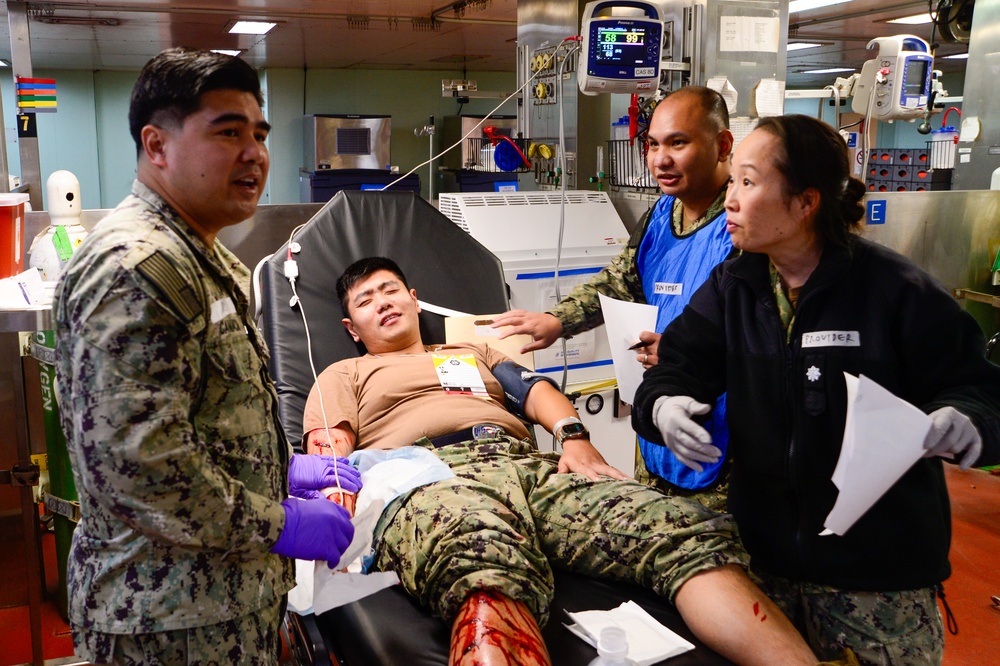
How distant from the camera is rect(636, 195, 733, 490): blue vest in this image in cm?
199

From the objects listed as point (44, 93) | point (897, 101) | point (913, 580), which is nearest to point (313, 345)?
point (913, 580)

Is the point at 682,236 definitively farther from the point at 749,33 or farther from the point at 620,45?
the point at 749,33

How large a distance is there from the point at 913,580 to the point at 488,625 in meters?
0.74

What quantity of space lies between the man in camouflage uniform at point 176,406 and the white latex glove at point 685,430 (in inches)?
26.0

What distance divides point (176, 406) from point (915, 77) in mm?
3565

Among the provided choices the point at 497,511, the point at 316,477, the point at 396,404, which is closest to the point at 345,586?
the point at 316,477

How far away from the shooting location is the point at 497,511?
1739mm

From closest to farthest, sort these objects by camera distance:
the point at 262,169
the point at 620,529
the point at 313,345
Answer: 1. the point at 262,169
2. the point at 620,529
3. the point at 313,345

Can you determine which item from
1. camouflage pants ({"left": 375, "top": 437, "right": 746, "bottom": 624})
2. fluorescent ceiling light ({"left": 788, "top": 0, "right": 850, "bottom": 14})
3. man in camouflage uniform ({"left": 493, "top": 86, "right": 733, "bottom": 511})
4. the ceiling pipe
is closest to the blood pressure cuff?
man in camouflage uniform ({"left": 493, "top": 86, "right": 733, "bottom": 511})

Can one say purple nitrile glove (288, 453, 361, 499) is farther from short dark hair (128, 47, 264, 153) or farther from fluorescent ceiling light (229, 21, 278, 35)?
fluorescent ceiling light (229, 21, 278, 35)

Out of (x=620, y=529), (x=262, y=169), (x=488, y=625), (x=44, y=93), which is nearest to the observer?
(x=262, y=169)

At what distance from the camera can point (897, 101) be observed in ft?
11.8

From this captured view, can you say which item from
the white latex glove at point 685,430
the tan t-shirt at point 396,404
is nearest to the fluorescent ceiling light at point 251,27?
the tan t-shirt at point 396,404

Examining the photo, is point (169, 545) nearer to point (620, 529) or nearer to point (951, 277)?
point (620, 529)
